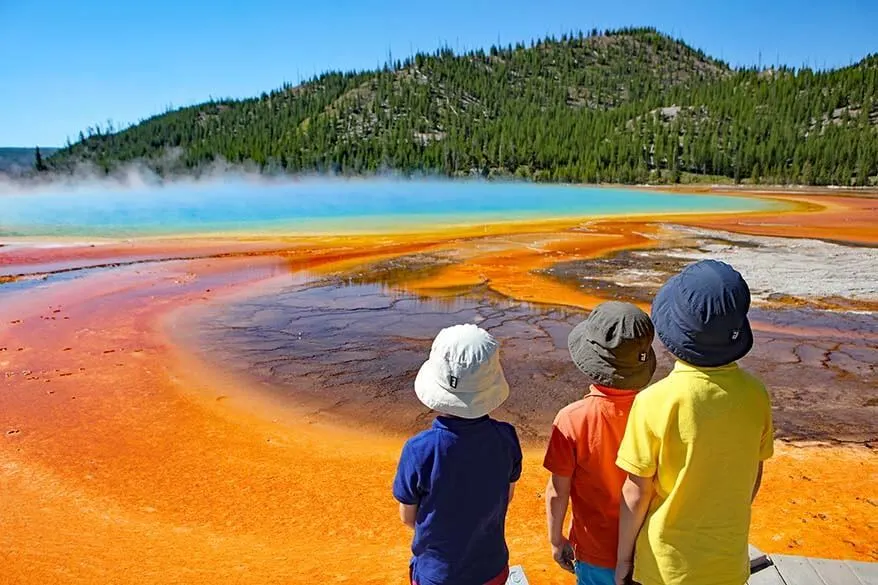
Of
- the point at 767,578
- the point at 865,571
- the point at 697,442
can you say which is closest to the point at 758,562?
the point at 767,578

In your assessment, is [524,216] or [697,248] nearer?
[697,248]

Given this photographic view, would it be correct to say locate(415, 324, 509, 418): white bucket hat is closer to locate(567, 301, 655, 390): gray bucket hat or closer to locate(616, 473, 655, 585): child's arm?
locate(567, 301, 655, 390): gray bucket hat

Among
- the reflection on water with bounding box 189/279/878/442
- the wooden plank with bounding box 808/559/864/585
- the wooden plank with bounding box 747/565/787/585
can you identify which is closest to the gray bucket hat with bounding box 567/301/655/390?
the wooden plank with bounding box 747/565/787/585

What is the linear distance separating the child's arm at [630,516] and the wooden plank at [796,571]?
1389mm

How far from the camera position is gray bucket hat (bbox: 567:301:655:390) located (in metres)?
2.13

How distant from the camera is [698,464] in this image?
187cm

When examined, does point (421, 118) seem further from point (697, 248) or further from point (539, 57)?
point (697, 248)

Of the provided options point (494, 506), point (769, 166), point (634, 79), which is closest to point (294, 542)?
point (494, 506)

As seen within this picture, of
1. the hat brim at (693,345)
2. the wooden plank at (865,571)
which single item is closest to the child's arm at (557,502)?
the hat brim at (693,345)

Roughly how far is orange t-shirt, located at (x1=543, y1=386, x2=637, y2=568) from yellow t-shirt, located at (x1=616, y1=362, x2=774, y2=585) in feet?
0.59

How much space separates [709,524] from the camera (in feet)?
6.33

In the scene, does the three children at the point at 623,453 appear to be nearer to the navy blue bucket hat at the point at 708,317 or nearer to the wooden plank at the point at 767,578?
the navy blue bucket hat at the point at 708,317

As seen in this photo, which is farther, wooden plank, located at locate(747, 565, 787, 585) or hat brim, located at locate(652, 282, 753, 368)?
wooden plank, located at locate(747, 565, 787, 585)

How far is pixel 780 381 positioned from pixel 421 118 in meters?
116
